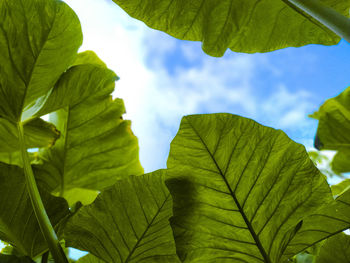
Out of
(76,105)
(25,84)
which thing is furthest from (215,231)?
(76,105)

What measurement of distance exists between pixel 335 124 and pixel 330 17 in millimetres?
795

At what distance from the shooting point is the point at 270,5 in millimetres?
1130

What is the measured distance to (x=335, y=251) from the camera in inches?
32.5

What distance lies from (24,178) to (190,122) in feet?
1.64

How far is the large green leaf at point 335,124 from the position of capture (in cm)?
141

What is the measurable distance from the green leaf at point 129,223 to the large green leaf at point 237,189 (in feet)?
0.24

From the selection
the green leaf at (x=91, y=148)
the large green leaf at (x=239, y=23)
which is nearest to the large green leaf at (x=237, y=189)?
the large green leaf at (x=239, y=23)

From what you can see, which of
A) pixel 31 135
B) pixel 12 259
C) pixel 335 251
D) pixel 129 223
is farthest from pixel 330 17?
pixel 31 135

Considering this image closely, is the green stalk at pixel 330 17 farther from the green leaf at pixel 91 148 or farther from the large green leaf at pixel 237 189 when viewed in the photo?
the green leaf at pixel 91 148

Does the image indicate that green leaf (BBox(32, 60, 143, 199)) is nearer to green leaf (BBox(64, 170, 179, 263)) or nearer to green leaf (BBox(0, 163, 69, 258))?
green leaf (BBox(0, 163, 69, 258))

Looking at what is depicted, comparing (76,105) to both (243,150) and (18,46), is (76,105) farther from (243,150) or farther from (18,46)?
(243,150)

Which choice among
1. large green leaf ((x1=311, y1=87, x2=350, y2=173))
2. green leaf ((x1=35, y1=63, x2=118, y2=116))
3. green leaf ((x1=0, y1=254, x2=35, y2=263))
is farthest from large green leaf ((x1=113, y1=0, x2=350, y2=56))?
green leaf ((x1=0, y1=254, x2=35, y2=263))

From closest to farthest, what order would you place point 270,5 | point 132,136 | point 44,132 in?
1. point 270,5
2. point 44,132
3. point 132,136

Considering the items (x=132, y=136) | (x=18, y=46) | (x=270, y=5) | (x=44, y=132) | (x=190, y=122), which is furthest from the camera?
(x=132, y=136)
